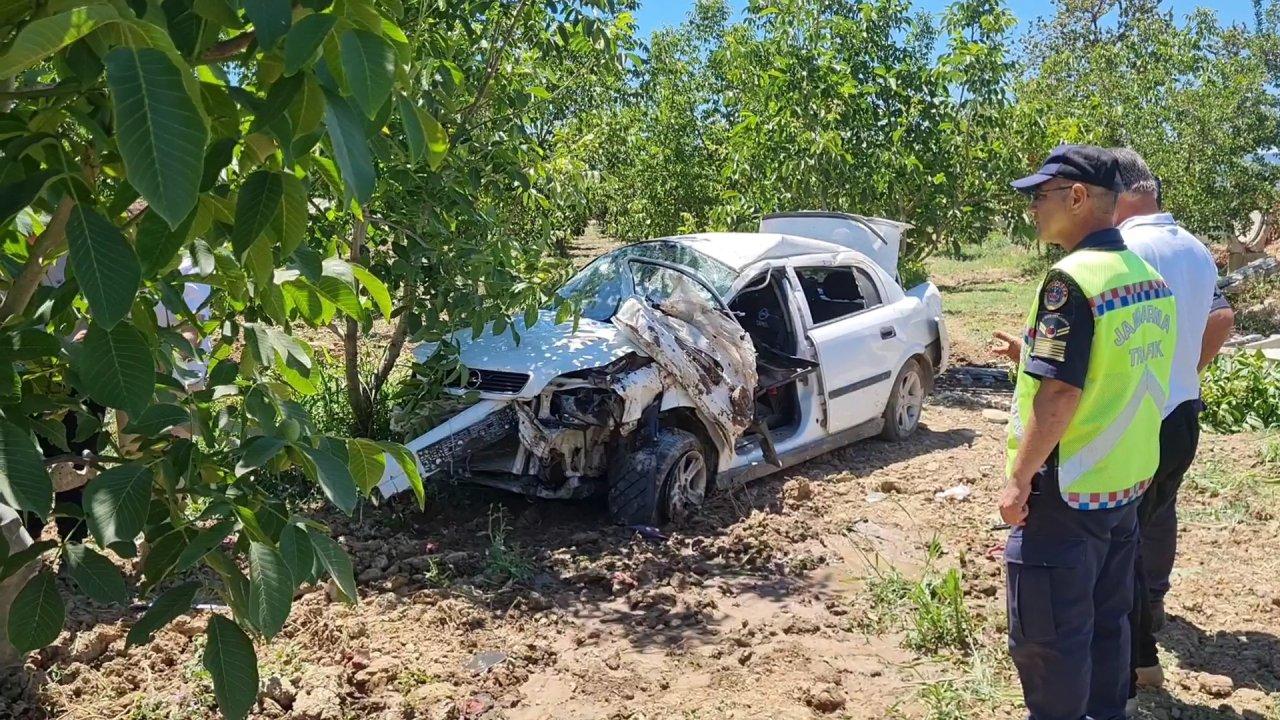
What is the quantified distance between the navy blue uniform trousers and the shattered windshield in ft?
11.5

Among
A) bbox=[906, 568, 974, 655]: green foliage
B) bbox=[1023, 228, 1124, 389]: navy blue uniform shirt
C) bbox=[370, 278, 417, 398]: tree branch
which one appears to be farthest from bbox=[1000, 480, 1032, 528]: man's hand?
bbox=[370, 278, 417, 398]: tree branch

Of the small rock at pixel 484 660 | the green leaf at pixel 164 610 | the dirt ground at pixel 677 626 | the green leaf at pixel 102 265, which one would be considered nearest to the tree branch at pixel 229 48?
the green leaf at pixel 102 265

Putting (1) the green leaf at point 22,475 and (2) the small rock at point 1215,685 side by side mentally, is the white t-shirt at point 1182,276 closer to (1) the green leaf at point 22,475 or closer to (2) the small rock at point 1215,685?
(2) the small rock at point 1215,685

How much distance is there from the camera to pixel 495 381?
584 cm

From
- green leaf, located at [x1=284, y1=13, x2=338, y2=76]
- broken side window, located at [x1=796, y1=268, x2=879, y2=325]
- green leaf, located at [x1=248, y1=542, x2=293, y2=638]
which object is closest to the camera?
green leaf, located at [x1=284, y1=13, x2=338, y2=76]

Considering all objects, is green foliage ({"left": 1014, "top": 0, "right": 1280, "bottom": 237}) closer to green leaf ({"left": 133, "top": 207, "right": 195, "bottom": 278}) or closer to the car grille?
the car grille

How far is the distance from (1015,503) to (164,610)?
7.86 ft

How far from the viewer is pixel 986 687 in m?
4.11

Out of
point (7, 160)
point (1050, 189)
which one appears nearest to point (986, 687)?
point (1050, 189)

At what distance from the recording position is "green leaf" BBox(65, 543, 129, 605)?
195 cm

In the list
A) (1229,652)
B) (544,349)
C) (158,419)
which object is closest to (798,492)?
(544,349)

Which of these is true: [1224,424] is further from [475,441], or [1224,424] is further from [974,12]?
[475,441]

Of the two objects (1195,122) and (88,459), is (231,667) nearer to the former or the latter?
(88,459)

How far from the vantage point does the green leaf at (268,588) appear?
1.67m
